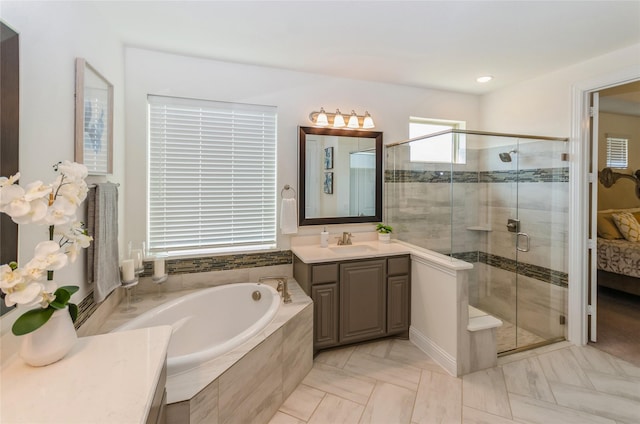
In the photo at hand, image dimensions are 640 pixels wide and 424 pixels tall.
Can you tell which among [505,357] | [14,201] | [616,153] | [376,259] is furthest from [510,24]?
[616,153]

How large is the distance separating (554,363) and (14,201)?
342 centimetres

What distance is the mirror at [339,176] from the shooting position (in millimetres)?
2881

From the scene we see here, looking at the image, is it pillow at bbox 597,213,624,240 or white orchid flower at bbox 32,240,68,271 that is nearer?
white orchid flower at bbox 32,240,68,271

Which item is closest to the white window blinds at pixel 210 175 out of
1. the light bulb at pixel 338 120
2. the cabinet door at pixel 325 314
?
the light bulb at pixel 338 120

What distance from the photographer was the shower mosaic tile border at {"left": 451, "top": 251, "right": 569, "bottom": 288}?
2.80 meters

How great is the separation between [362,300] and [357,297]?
6cm

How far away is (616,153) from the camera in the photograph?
14.9ft

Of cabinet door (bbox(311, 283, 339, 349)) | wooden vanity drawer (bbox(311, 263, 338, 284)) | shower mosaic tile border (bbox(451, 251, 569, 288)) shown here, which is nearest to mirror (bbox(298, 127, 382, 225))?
wooden vanity drawer (bbox(311, 263, 338, 284))

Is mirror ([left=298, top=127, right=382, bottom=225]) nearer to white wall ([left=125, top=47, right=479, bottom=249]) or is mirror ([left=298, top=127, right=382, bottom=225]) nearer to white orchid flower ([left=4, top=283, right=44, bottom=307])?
white wall ([left=125, top=47, right=479, bottom=249])

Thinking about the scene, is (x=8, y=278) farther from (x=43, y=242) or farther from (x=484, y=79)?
(x=484, y=79)

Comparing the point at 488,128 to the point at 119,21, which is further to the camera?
the point at 488,128

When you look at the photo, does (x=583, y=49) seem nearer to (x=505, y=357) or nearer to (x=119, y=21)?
(x=505, y=357)

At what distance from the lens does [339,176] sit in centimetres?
299

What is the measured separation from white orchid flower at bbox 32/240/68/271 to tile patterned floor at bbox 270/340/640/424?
5.09 ft
